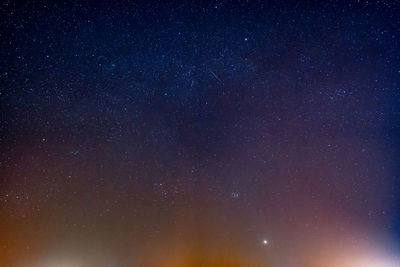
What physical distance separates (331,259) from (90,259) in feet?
17.8

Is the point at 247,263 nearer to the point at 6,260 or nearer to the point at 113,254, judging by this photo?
the point at 113,254

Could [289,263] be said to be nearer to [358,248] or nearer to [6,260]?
[358,248]

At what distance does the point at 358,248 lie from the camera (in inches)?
305

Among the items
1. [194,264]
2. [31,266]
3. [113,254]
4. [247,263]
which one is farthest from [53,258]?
[247,263]

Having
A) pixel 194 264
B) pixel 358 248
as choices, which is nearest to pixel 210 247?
pixel 194 264

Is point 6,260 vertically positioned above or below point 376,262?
above

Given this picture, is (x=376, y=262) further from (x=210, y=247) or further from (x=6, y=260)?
(x=6, y=260)

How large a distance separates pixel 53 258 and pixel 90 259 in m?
0.82

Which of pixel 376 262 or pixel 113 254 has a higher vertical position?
pixel 113 254

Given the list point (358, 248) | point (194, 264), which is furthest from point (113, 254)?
point (358, 248)

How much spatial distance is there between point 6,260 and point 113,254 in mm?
2282

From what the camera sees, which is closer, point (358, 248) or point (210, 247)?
point (358, 248)

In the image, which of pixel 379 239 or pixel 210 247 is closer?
pixel 379 239

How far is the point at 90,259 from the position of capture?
26.9 feet
